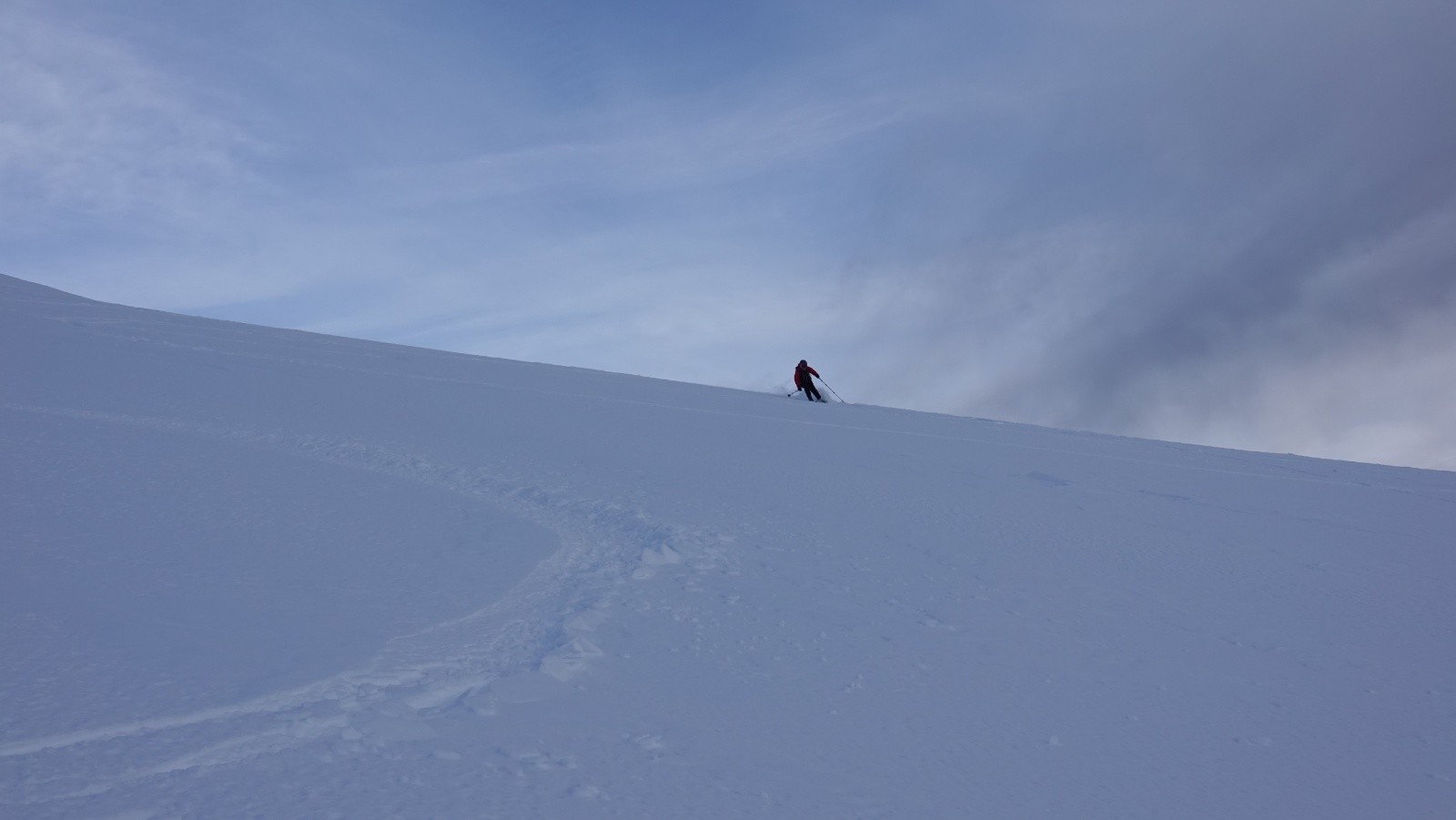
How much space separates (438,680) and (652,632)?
3.50 feet

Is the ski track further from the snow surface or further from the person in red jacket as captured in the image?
the person in red jacket

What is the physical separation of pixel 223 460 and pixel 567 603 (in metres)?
3.46

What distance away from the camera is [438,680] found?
3771mm

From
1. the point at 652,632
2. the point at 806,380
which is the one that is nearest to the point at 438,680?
the point at 652,632

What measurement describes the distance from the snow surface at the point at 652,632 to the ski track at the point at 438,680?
2cm

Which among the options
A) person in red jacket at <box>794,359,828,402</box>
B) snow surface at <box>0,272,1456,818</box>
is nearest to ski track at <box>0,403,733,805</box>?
snow surface at <box>0,272,1456,818</box>

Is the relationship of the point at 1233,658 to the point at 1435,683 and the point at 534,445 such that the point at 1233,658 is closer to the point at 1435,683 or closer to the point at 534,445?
the point at 1435,683

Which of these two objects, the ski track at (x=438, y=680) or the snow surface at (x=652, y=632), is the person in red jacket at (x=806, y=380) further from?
the ski track at (x=438, y=680)

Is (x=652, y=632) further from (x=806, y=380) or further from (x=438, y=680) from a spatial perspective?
(x=806, y=380)

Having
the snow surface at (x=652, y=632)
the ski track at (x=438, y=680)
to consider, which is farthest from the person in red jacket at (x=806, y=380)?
the ski track at (x=438, y=680)

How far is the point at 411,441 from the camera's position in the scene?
8.05 metres

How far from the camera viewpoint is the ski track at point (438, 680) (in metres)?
2.99

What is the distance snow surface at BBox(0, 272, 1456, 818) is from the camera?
319 centimetres

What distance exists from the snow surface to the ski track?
17 millimetres
